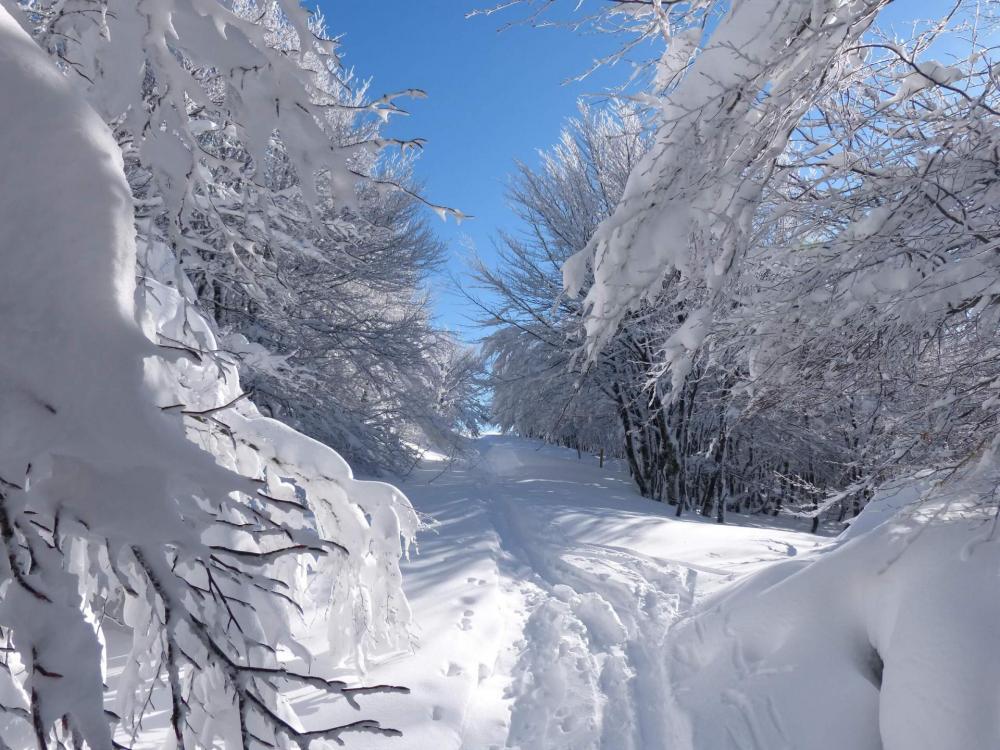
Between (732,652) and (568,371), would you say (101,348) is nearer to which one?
(568,371)

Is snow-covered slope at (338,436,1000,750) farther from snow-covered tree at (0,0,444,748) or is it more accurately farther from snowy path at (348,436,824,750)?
snow-covered tree at (0,0,444,748)

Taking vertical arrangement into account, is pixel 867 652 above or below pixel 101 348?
below

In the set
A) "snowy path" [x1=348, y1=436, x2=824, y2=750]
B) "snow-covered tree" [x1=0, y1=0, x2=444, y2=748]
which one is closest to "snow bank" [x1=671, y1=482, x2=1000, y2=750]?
"snowy path" [x1=348, y1=436, x2=824, y2=750]

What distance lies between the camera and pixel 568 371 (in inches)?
137

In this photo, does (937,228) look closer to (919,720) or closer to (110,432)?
(919,720)

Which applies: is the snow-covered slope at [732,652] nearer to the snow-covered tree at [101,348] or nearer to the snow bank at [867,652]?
the snow bank at [867,652]

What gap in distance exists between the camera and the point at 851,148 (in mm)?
2916

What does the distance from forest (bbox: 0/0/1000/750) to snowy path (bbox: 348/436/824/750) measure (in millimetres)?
35

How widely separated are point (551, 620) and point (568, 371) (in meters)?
2.51

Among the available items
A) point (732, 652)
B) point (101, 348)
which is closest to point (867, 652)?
point (732, 652)

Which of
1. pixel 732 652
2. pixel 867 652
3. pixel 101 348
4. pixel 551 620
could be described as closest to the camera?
pixel 101 348

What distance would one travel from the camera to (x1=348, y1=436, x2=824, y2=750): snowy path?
320 cm

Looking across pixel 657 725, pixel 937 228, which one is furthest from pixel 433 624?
pixel 937 228

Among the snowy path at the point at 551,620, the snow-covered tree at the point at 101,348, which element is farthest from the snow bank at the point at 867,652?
the snow-covered tree at the point at 101,348
